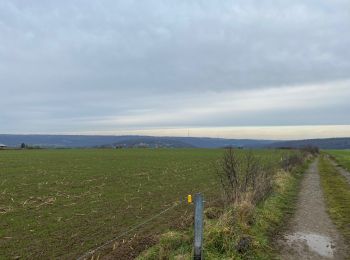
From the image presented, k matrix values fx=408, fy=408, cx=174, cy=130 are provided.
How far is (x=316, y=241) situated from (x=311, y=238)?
0.31 metres

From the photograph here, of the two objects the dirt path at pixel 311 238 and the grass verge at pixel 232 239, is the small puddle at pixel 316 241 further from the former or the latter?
the grass verge at pixel 232 239

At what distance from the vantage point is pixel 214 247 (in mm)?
9398

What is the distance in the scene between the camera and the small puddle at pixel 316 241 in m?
9.87

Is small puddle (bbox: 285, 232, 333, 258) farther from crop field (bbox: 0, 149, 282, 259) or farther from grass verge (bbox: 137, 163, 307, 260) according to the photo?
crop field (bbox: 0, 149, 282, 259)

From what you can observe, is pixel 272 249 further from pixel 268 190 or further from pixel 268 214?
pixel 268 190

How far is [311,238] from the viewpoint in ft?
36.4

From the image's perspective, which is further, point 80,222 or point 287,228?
point 80,222

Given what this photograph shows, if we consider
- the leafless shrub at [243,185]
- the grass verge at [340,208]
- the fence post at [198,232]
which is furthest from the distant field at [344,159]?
the fence post at [198,232]

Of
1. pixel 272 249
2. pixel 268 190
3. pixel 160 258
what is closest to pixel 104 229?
pixel 160 258

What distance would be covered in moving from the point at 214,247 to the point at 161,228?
12.5 feet

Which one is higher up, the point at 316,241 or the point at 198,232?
the point at 198,232

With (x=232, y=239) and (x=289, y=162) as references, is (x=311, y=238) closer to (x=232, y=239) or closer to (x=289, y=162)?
(x=232, y=239)

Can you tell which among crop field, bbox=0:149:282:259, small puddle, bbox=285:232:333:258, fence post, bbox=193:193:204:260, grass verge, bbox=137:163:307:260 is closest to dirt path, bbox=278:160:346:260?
small puddle, bbox=285:232:333:258

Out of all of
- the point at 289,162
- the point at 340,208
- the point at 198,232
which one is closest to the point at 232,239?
the point at 198,232
